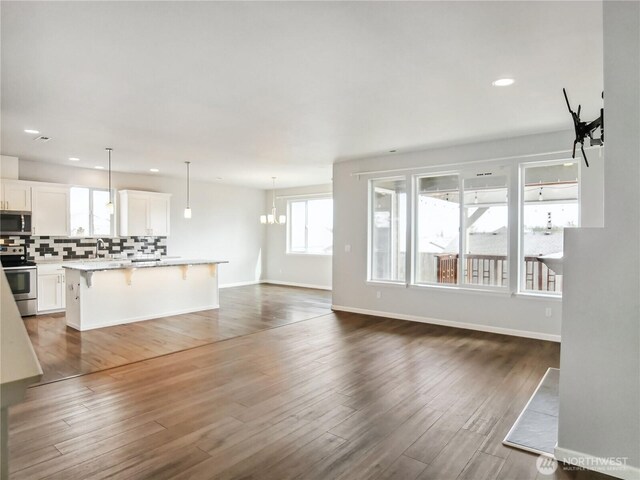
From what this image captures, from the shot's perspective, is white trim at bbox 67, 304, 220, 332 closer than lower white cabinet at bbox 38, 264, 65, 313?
Yes

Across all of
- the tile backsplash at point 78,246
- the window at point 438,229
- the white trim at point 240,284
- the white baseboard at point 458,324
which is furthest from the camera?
the white trim at point 240,284

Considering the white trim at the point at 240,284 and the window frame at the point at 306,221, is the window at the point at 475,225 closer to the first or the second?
the window frame at the point at 306,221

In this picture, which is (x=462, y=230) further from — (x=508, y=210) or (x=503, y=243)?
(x=508, y=210)

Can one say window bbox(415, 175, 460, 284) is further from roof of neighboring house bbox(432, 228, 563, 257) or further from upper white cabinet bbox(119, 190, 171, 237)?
upper white cabinet bbox(119, 190, 171, 237)

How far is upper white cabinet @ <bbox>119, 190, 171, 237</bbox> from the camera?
795cm

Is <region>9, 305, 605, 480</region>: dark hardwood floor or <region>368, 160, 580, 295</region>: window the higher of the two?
<region>368, 160, 580, 295</region>: window

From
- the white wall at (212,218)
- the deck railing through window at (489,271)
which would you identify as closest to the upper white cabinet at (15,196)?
the white wall at (212,218)

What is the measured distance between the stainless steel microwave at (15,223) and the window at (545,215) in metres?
7.90

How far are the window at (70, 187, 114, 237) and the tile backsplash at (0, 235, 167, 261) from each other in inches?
8.7

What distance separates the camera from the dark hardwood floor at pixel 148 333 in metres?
4.32

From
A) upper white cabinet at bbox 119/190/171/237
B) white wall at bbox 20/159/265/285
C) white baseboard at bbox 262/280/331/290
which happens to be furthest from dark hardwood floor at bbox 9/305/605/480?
white baseboard at bbox 262/280/331/290

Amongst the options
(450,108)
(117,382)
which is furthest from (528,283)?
(117,382)

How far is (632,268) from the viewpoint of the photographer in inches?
90.9

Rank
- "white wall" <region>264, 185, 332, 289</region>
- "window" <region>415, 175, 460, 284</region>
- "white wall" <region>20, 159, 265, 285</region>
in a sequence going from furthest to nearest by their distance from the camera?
"white wall" <region>264, 185, 332, 289</region> < "white wall" <region>20, 159, 265, 285</region> < "window" <region>415, 175, 460, 284</region>
